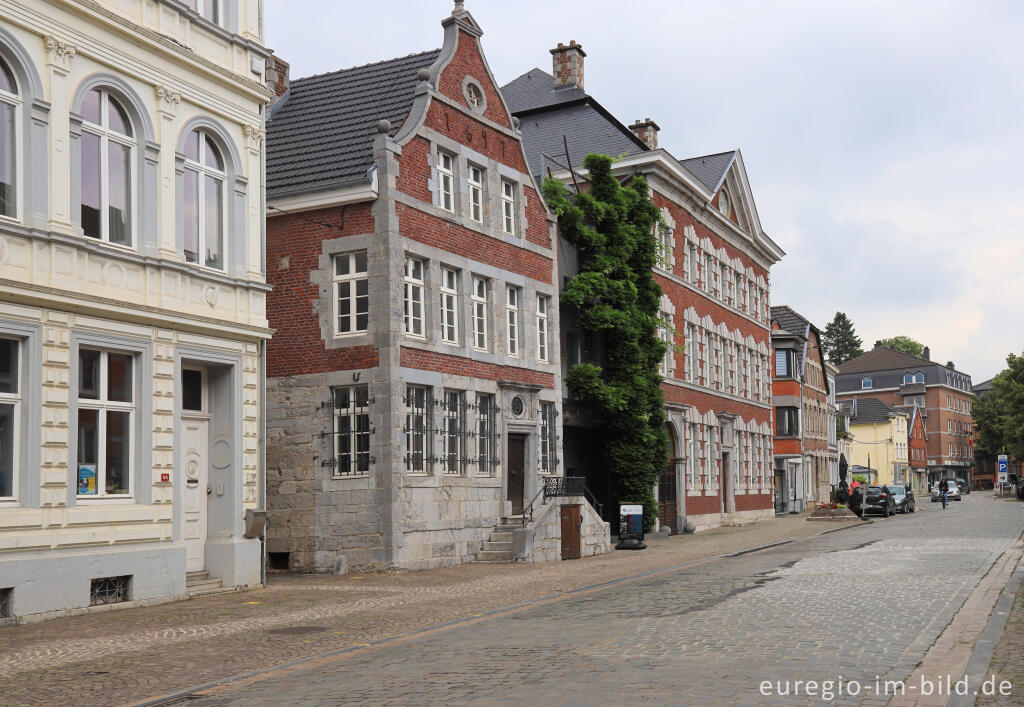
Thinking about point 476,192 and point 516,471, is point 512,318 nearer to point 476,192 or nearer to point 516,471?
point 476,192

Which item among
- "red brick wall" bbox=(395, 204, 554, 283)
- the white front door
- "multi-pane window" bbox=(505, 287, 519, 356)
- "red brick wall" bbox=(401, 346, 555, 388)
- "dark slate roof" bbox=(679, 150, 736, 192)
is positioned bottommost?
the white front door

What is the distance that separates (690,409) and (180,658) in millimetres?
30968

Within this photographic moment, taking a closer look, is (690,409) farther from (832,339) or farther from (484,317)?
(832,339)

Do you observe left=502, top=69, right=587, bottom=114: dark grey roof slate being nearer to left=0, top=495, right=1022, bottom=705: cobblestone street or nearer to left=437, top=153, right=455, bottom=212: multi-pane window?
left=437, top=153, right=455, bottom=212: multi-pane window

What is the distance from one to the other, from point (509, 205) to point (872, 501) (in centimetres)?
2804

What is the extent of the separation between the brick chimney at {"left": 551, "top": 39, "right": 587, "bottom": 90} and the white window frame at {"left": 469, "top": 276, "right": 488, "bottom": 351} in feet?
59.7

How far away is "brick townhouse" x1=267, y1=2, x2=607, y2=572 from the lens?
74.9 feet

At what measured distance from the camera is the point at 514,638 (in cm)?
1192

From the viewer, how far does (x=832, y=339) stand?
139 metres

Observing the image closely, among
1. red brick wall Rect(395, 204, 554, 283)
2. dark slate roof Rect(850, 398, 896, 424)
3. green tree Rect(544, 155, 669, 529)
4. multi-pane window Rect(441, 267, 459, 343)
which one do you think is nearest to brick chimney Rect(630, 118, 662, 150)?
green tree Rect(544, 155, 669, 529)

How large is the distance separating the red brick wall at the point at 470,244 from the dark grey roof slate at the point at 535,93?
13.9 metres

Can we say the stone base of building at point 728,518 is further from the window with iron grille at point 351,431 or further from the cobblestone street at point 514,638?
the cobblestone street at point 514,638

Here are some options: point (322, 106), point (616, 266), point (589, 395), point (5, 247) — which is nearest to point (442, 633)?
point (5, 247)

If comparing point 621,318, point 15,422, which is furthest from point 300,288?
point 621,318
